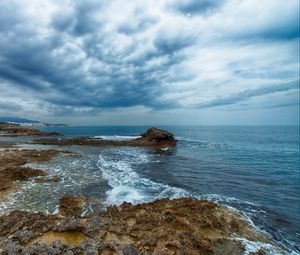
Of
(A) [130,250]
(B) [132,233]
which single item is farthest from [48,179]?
(A) [130,250]

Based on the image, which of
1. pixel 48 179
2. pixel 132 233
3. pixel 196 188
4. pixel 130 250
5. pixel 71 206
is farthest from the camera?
pixel 48 179

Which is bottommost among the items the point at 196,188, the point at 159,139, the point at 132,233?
the point at 196,188

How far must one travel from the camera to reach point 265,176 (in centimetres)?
2373

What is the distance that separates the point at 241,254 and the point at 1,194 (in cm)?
1531

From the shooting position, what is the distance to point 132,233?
30.1 feet

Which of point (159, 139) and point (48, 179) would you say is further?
point (159, 139)

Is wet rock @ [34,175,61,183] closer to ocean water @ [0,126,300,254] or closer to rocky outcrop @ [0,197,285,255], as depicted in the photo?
ocean water @ [0,126,300,254]

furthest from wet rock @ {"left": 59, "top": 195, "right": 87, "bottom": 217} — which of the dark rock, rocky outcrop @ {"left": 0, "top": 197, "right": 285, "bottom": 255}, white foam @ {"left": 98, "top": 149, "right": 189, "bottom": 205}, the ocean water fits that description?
Result: the dark rock

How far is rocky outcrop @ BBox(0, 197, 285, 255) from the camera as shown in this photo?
796 centimetres

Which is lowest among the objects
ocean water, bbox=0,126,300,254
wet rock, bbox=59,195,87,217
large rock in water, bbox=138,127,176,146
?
ocean water, bbox=0,126,300,254

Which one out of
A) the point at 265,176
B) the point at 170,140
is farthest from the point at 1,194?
the point at 170,140

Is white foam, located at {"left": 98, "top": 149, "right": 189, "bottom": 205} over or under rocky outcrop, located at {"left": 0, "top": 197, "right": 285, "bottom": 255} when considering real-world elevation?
under

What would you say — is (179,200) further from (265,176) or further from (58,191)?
(265,176)

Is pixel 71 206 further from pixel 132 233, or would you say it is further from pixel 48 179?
pixel 48 179
